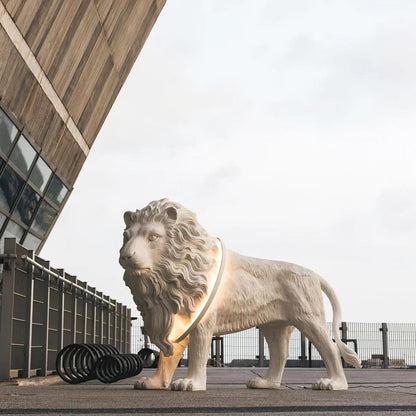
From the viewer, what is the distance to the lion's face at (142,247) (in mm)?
5867

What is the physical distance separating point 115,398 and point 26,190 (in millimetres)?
11766

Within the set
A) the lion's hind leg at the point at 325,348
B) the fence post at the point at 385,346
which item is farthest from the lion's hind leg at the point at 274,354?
the fence post at the point at 385,346

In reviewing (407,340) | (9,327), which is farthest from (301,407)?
(407,340)

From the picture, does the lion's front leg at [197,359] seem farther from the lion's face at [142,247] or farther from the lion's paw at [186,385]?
the lion's face at [142,247]

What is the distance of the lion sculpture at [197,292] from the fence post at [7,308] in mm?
2354

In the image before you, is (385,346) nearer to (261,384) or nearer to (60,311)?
(60,311)

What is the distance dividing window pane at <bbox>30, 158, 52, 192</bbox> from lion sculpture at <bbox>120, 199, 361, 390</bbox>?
1048cm

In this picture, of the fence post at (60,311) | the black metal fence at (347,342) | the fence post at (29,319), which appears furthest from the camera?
the black metal fence at (347,342)

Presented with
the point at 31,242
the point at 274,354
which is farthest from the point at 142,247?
the point at 31,242

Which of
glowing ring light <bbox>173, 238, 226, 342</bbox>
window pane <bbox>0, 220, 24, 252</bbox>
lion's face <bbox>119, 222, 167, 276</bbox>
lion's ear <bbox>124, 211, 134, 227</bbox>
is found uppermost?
window pane <bbox>0, 220, 24, 252</bbox>

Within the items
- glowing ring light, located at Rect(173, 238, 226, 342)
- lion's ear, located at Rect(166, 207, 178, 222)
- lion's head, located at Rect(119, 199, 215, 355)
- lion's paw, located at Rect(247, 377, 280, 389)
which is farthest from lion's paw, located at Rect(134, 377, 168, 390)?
lion's ear, located at Rect(166, 207, 178, 222)

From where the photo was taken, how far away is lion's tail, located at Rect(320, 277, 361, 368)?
6.66 m

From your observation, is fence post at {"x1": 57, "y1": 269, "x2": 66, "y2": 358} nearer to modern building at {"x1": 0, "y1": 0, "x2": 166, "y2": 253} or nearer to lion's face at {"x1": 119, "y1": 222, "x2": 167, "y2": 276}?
modern building at {"x1": 0, "y1": 0, "x2": 166, "y2": 253}

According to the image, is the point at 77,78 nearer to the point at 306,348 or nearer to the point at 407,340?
the point at 306,348
